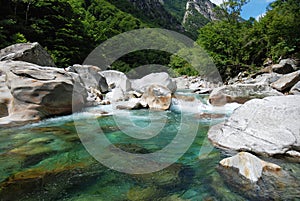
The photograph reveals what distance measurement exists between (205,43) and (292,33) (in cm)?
931

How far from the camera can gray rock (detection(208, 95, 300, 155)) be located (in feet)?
12.2

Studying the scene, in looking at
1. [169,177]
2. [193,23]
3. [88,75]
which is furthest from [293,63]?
[193,23]

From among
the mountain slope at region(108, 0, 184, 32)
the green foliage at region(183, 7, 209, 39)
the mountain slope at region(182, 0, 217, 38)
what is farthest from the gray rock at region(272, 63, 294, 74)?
the green foliage at region(183, 7, 209, 39)

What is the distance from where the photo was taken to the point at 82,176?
295 centimetres

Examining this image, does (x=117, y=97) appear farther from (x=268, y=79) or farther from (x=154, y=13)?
(x=154, y=13)

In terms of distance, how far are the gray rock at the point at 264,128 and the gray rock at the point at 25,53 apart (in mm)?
8353

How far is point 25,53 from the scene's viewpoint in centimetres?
909

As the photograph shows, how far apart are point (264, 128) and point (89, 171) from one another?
3288mm

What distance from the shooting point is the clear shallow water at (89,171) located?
99.3 inches

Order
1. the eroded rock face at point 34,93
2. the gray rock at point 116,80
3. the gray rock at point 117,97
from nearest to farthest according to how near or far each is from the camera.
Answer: the eroded rock face at point 34,93 → the gray rock at point 117,97 → the gray rock at point 116,80

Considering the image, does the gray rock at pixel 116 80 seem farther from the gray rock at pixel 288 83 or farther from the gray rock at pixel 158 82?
the gray rock at pixel 288 83

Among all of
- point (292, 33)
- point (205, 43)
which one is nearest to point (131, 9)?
point (205, 43)

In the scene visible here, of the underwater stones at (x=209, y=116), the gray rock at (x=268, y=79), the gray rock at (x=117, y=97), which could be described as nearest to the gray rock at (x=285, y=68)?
the gray rock at (x=268, y=79)

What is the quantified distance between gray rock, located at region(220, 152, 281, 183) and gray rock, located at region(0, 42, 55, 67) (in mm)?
9177
